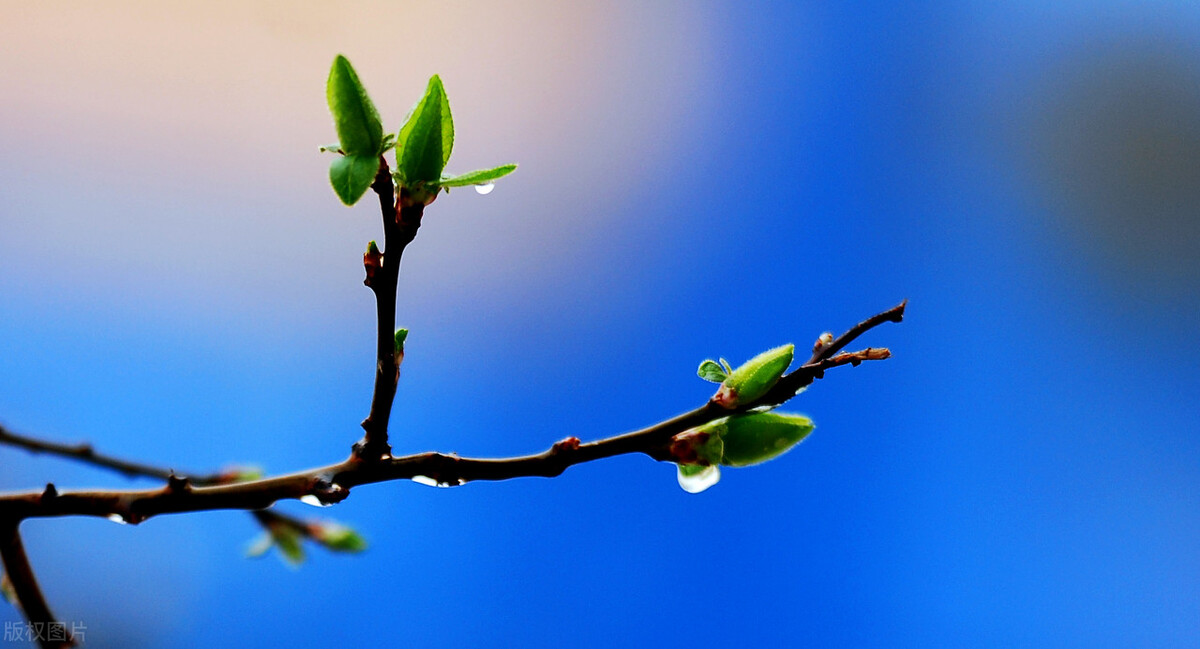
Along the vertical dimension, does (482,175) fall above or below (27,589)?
above

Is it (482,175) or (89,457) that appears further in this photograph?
(89,457)

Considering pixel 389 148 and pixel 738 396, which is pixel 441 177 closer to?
pixel 389 148

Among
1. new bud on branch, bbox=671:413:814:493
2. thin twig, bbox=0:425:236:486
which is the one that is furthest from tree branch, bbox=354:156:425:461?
thin twig, bbox=0:425:236:486

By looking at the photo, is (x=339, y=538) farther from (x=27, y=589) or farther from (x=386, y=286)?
(x=386, y=286)

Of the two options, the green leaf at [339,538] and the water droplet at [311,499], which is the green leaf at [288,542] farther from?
the water droplet at [311,499]

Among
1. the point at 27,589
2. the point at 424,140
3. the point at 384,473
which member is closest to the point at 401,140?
the point at 424,140

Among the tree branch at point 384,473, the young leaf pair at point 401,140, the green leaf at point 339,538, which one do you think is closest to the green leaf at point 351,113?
the young leaf pair at point 401,140
